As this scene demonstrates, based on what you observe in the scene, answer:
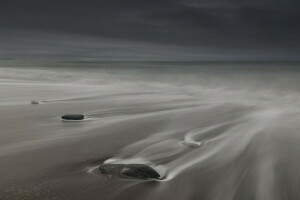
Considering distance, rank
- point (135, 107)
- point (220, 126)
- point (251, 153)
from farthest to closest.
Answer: point (135, 107)
point (220, 126)
point (251, 153)

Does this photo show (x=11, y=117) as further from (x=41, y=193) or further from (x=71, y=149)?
(x=41, y=193)

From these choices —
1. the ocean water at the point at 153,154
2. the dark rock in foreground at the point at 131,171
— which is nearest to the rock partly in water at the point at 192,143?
the ocean water at the point at 153,154

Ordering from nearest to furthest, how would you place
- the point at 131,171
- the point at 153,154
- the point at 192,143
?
the point at 131,171
the point at 153,154
the point at 192,143

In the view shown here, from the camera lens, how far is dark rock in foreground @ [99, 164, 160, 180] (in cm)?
415

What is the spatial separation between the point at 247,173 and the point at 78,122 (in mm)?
4158

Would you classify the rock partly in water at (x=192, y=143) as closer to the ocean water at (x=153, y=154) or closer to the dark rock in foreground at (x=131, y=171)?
the ocean water at (x=153, y=154)

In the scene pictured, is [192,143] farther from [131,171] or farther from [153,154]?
[131,171]

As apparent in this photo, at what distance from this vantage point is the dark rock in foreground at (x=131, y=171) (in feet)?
13.6

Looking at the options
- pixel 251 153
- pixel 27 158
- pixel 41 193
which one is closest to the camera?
pixel 41 193

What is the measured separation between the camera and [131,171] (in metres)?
4.18

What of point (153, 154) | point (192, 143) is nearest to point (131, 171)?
point (153, 154)

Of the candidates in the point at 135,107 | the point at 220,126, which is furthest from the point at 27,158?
the point at 135,107

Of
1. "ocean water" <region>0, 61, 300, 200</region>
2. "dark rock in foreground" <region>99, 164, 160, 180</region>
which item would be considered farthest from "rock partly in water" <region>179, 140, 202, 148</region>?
"dark rock in foreground" <region>99, 164, 160, 180</region>

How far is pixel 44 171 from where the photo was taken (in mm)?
4410
